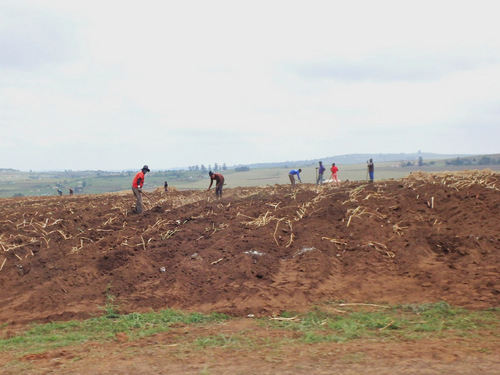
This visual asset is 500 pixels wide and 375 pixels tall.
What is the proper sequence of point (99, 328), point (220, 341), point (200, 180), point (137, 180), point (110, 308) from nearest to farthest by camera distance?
1. point (220, 341)
2. point (99, 328)
3. point (110, 308)
4. point (137, 180)
5. point (200, 180)

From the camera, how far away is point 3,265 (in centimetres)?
1085

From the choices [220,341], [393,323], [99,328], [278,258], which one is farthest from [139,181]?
[393,323]

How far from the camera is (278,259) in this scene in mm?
9297

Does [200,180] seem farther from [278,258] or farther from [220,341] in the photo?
[220,341]

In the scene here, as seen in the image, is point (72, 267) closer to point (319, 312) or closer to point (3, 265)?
point (3, 265)

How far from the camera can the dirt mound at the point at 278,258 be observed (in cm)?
777

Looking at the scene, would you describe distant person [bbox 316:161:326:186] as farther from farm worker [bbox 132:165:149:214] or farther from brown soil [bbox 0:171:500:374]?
farm worker [bbox 132:165:149:214]

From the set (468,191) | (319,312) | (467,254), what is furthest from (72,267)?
(468,191)

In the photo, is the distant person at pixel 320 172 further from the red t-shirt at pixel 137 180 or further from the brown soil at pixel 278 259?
the red t-shirt at pixel 137 180

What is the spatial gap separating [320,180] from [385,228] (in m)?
15.5

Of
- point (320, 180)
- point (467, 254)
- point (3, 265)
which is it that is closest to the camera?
point (467, 254)

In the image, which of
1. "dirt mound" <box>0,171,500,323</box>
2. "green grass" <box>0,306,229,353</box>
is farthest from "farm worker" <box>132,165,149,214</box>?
"green grass" <box>0,306,229,353</box>

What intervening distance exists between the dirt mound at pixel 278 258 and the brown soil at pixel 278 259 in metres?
0.03

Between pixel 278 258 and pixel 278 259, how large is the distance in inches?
2.5
